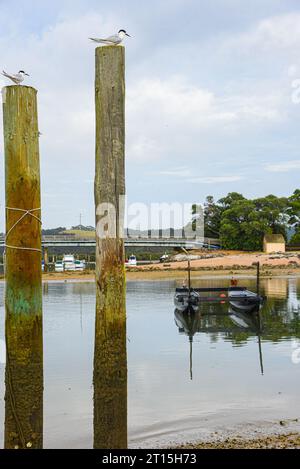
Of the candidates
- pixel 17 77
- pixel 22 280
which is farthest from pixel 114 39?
pixel 22 280

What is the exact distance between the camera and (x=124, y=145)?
28.2 feet

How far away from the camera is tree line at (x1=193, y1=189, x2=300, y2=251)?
101m

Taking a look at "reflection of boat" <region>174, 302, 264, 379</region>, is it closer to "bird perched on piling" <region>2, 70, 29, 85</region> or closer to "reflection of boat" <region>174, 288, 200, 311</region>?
"reflection of boat" <region>174, 288, 200, 311</region>

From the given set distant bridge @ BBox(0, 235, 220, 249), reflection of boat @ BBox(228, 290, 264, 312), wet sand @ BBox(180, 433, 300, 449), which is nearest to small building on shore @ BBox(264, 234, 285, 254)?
distant bridge @ BBox(0, 235, 220, 249)

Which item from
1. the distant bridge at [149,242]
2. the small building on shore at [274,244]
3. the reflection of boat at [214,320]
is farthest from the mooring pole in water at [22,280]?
the distant bridge at [149,242]

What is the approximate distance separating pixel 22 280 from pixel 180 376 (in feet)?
33.6

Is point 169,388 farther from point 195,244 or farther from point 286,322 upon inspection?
point 195,244

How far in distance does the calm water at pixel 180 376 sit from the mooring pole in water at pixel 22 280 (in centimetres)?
319

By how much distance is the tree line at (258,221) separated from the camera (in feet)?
332

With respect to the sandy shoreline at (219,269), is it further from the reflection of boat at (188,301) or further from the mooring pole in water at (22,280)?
the mooring pole in water at (22,280)

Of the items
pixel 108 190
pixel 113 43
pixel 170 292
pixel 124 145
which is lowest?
pixel 170 292
